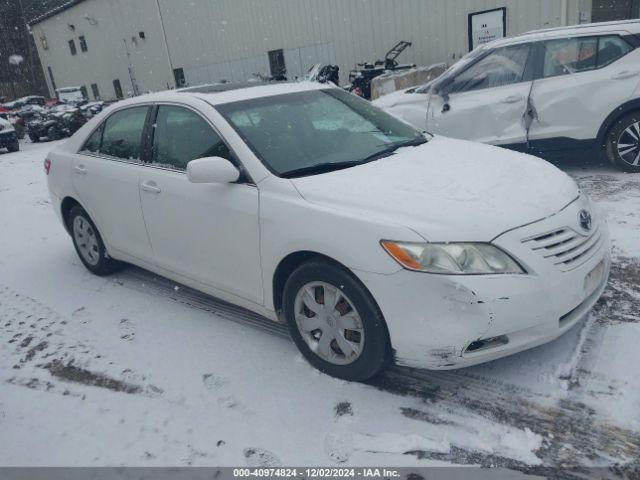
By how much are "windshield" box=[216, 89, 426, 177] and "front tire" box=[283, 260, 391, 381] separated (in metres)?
0.67

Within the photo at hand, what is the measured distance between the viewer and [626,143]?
19.2ft

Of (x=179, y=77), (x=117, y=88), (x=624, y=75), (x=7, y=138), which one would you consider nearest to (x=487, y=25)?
(x=624, y=75)

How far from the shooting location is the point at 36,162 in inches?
508

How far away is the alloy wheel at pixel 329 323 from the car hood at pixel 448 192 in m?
0.49

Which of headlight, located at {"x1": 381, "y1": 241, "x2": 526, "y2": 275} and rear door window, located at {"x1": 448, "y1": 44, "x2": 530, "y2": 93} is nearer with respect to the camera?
headlight, located at {"x1": 381, "y1": 241, "x2": 526, "y2": 275}

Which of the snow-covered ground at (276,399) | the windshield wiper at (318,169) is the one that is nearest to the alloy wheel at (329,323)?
the snow-covered ground at (276,399)

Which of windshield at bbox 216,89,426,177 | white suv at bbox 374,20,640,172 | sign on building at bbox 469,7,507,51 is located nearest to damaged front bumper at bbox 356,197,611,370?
windshield at bbox 216,89,426,177

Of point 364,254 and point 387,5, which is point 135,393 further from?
point 387,5

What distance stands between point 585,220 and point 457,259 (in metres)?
0.91

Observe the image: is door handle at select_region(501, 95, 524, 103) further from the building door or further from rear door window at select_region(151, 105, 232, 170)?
the building door

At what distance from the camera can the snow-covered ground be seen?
244 cm

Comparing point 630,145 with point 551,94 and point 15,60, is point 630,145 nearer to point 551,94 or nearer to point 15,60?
point 551,94

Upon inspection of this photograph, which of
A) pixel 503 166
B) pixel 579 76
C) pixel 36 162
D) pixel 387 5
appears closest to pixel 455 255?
pixel 503 166

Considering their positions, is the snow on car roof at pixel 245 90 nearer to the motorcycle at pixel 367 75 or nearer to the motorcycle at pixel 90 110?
the motorcycle at pixel 367 75
